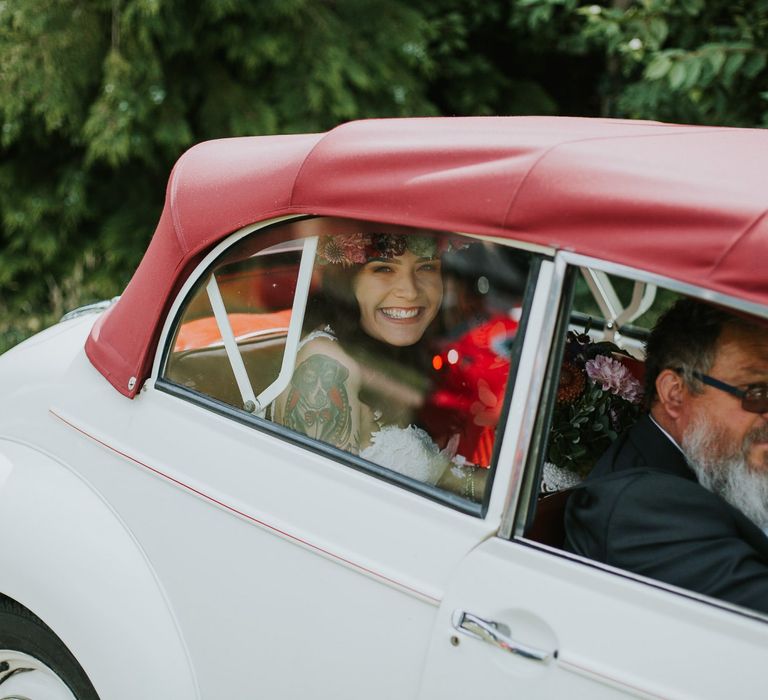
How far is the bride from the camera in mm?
1888

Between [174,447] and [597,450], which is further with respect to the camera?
[597,450]

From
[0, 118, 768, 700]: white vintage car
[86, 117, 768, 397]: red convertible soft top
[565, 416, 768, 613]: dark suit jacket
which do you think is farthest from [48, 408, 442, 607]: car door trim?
[565, 416, 768, 613]: dark suit jacket

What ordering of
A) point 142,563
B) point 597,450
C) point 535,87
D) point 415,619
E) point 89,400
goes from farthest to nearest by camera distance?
point 535,87 < point 597,450 < point 89,400 < point 142,563 < point 415,619

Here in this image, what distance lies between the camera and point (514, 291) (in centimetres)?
168

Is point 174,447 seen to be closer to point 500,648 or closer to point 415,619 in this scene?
point 415,619

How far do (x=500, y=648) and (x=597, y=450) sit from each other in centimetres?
111

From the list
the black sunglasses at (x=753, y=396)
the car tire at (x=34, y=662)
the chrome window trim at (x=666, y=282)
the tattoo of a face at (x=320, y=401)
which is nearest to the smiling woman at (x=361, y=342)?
the tattoo of a face at (x=320, y=401)

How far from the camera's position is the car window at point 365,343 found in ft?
5.92

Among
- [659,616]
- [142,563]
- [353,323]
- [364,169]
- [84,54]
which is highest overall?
[84,54]

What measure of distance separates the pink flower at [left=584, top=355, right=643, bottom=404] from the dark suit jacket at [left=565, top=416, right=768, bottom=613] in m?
0.69

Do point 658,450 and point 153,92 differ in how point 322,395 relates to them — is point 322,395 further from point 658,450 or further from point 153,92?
point 153,92

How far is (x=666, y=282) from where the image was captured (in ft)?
4.79

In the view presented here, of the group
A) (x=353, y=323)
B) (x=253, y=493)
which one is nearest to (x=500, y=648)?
(x=253, y=493)

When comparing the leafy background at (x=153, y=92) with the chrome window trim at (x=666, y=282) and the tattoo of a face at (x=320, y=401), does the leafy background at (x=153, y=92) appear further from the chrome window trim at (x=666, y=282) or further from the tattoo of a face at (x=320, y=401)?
the chrome window trim at (x=666, y=282)
